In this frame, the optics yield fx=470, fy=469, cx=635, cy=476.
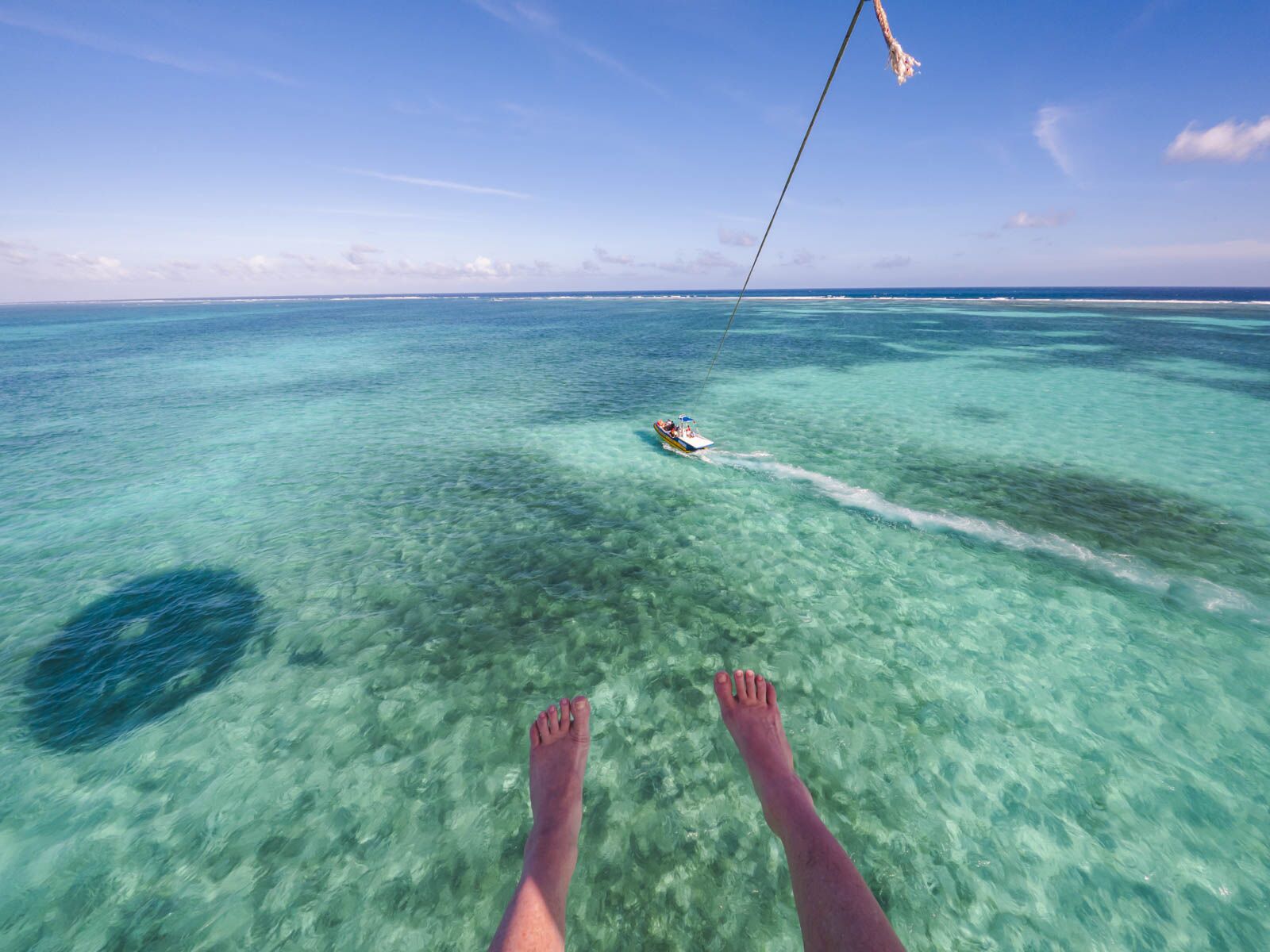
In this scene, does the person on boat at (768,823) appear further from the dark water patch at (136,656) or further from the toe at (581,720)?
the dark water patch at (136,656)

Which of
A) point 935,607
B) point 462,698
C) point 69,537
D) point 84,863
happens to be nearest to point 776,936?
point 462,698

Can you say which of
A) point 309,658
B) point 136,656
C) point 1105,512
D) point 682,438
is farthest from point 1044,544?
point 136,656

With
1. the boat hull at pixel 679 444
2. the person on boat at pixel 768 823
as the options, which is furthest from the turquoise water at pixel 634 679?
the person on boat at pixel 768 823

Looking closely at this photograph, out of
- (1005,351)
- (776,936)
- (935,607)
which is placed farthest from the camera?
(1005,351)

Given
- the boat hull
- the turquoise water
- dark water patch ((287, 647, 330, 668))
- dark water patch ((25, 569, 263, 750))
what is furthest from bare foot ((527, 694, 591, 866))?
the boat hull

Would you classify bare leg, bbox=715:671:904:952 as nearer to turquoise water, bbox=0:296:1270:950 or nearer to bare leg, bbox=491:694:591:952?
turquoise water, bbox=0:296:1270:950

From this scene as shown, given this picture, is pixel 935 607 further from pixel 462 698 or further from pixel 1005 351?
pixel 1005 351
